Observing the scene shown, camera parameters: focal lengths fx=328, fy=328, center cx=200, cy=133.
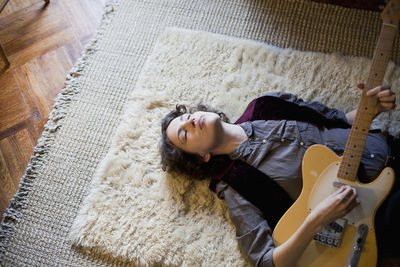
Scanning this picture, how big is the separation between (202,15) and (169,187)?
3.38 ft

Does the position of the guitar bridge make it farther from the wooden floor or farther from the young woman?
the wooden floor

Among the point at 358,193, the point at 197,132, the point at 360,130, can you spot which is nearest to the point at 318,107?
the point at 360,130

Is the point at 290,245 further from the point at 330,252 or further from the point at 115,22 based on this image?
the point at 115,22

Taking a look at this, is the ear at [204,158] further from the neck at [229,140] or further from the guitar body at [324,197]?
the guitar body at [324,197]

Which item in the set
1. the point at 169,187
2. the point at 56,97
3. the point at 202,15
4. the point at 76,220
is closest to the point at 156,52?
the point at 202,15

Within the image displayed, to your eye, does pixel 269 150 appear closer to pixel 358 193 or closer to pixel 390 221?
pixel 358 193

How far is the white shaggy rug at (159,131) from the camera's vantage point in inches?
50.6

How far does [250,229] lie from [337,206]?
305mm

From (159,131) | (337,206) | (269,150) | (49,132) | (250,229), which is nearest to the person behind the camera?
(337,206)

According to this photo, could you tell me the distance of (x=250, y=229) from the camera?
1150 millimetres

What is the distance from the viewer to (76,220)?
1354 millimetres

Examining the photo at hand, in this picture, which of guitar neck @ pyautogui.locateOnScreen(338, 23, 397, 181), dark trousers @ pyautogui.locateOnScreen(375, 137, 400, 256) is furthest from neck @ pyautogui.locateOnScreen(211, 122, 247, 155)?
dark trousers @ pyautogui.locateOnScreen(375, 137, 400, 256)

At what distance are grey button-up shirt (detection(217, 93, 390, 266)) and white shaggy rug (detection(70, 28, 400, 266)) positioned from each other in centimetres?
13

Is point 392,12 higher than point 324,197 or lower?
higher
